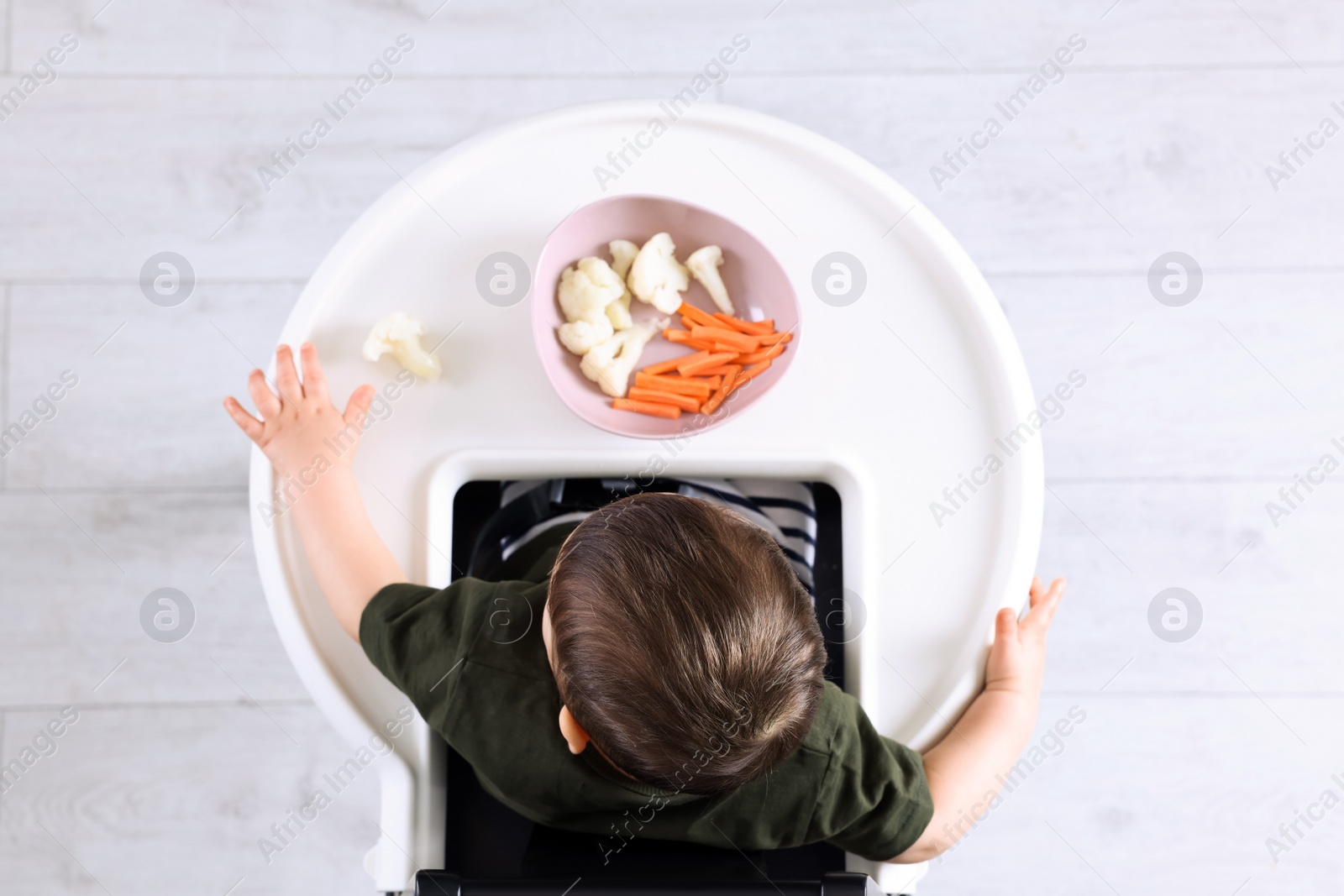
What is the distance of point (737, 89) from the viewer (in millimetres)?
1359

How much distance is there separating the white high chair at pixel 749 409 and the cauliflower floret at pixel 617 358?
43 mm

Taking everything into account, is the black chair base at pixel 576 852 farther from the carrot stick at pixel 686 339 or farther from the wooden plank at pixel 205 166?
the wooden plank at pixel 205 166

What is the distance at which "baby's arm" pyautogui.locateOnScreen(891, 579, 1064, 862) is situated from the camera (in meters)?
0.73

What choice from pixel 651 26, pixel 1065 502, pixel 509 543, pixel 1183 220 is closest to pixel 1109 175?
pixel 1183 220

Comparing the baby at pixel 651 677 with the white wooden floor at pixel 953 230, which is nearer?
the baby at pixel 651 677

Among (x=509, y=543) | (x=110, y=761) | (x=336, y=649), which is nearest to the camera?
(x=336, y=649)

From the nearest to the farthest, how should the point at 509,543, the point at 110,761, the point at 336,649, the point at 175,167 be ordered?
the point at 336,649
the point at 509,543
the point at 110,761
the point at 175,167

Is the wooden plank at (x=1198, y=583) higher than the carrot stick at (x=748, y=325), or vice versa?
the wooden plank at (x=1198, y=583)

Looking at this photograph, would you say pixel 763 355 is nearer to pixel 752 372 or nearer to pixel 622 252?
pixel 752 372

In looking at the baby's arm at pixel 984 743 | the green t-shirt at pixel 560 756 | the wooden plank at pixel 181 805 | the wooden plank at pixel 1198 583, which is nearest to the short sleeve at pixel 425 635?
the green t-shirt at pixel 560 756

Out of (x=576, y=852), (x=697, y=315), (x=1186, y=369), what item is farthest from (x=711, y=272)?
(x=1186, y=369)

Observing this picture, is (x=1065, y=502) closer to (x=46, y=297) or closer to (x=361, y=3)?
(x=361, y=3)

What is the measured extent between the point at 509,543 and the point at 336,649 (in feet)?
0.57

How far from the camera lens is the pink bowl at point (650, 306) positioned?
753mm
